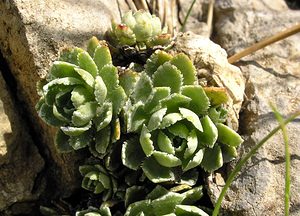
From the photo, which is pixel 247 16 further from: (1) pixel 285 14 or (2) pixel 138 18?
(2) pixel 138 18

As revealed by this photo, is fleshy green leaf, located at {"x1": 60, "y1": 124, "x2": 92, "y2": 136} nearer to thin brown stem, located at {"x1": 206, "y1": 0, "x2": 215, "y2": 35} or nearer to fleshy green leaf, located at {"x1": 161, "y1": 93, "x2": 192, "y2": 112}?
fleshy green leaf, located at {"x1": 161, "y1": 93, "x2": 192, "y2": 112}

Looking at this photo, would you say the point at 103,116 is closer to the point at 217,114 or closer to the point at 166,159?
the point at 166,159

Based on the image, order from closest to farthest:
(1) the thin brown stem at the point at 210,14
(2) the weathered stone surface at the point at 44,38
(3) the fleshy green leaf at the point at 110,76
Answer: (3) the fleshy green leaf at the point at 110,76 < (2) the weathered stone surface at the point at 44,38 < (1) the thin brown stem at the point at 210,14

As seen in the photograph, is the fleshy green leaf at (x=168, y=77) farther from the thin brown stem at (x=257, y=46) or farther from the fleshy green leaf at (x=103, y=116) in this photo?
the thin brown stem at (x=257, y=46)

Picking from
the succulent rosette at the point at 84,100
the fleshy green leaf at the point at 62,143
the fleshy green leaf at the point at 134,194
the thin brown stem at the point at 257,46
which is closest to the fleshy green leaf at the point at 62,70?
the succulent rosette at the point at 84,100

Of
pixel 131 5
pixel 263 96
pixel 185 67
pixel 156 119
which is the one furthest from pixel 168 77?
pixel 131 5

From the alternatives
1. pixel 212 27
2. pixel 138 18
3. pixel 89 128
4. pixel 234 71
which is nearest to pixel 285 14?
pixel 212 27
